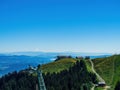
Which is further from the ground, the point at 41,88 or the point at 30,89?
Answer: the point at 41,88

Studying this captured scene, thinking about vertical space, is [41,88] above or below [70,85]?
above

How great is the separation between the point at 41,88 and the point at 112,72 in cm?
17809

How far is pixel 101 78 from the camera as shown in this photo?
179 meters

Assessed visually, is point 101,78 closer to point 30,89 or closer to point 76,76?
point 76,76

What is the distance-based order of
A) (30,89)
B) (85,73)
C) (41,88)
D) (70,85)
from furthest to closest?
(30,89), (85,73), (70,85), (41,88)

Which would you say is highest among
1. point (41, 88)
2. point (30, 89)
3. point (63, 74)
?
point (41, 88)

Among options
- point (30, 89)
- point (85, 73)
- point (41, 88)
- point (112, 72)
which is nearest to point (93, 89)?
point (85, 73)

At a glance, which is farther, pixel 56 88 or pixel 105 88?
pixel 56 88

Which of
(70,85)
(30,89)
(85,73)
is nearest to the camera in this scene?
(70,85)

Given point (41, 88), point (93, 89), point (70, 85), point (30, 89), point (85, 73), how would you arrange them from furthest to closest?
point (30, 89) → point (85, 73) → point (70, 85) → point (93, 89) → point (41, 88)

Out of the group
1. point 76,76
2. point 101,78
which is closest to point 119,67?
point 101,78

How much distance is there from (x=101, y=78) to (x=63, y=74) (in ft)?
113

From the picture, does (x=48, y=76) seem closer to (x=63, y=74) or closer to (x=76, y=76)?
(x=63, y=74)

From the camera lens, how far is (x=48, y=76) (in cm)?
19950
